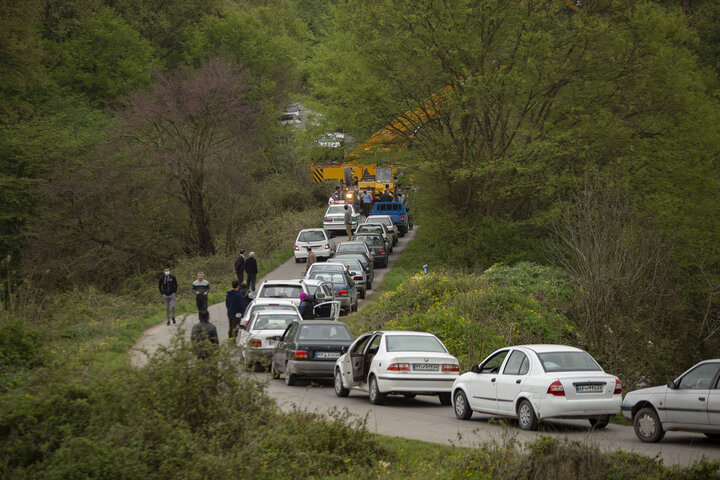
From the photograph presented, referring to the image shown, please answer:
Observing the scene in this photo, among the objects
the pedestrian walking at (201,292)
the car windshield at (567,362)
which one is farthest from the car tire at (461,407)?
the pedestrian walking at (201,292)

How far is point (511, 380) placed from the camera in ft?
45.3

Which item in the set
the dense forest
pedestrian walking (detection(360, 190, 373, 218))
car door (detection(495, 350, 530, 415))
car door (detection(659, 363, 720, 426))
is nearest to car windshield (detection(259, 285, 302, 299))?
the dense forest

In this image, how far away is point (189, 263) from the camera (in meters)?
40.1

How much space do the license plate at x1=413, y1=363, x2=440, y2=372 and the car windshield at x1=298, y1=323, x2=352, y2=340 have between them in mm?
3261

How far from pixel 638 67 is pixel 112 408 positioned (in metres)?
33.0

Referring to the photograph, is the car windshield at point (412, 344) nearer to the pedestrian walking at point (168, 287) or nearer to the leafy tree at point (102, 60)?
the pedestrian walking at point (168, 287)

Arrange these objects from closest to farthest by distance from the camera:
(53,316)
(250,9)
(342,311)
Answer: (53,316) → (342,311) → (250,9)

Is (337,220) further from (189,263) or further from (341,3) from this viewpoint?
(341,3)

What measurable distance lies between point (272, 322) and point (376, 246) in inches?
807

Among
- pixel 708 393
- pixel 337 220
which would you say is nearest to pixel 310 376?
pixel 708 393

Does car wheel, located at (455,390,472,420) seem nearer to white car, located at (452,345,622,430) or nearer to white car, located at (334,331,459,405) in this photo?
white car, located at (452,345,622,430)

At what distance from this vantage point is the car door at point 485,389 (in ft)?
46.2

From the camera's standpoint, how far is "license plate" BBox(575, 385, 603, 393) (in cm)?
1313

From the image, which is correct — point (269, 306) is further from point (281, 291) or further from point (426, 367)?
point (426, 367)
